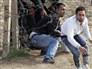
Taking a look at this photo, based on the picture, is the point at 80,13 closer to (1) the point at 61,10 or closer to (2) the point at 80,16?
(2) the point at 80,16

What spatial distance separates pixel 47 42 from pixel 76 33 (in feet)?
2.70

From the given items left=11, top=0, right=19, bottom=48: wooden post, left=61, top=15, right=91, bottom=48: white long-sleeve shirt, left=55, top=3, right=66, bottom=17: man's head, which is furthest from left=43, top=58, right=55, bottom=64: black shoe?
left=55, top=3, right=66, bottom=17: man's head

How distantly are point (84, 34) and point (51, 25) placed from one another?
0.76 meters

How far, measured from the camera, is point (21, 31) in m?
9.12

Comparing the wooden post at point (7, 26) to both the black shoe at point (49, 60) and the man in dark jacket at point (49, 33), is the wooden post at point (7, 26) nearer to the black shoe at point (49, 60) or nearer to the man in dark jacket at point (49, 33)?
the man in dark jacket at point (49, 33)

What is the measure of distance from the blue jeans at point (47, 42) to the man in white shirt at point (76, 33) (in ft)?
1.40

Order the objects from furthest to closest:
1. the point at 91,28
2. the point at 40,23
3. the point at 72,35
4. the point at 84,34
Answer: the point at 91,28 → the point at 40,23 → the point at 84,34 → the point at 72,35

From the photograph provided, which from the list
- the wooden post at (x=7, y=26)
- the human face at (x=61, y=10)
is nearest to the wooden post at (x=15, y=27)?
the wooden post at (x=7, y=26)

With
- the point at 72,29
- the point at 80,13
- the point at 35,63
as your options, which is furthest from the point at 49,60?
the point at 80,13

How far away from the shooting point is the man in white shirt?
7.64 m

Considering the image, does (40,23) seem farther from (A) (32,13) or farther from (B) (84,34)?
(B) (84,34)

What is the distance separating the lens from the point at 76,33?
802cm

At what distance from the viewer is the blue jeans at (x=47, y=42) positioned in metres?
8.45

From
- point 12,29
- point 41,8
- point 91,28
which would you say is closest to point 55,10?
point 41,8
